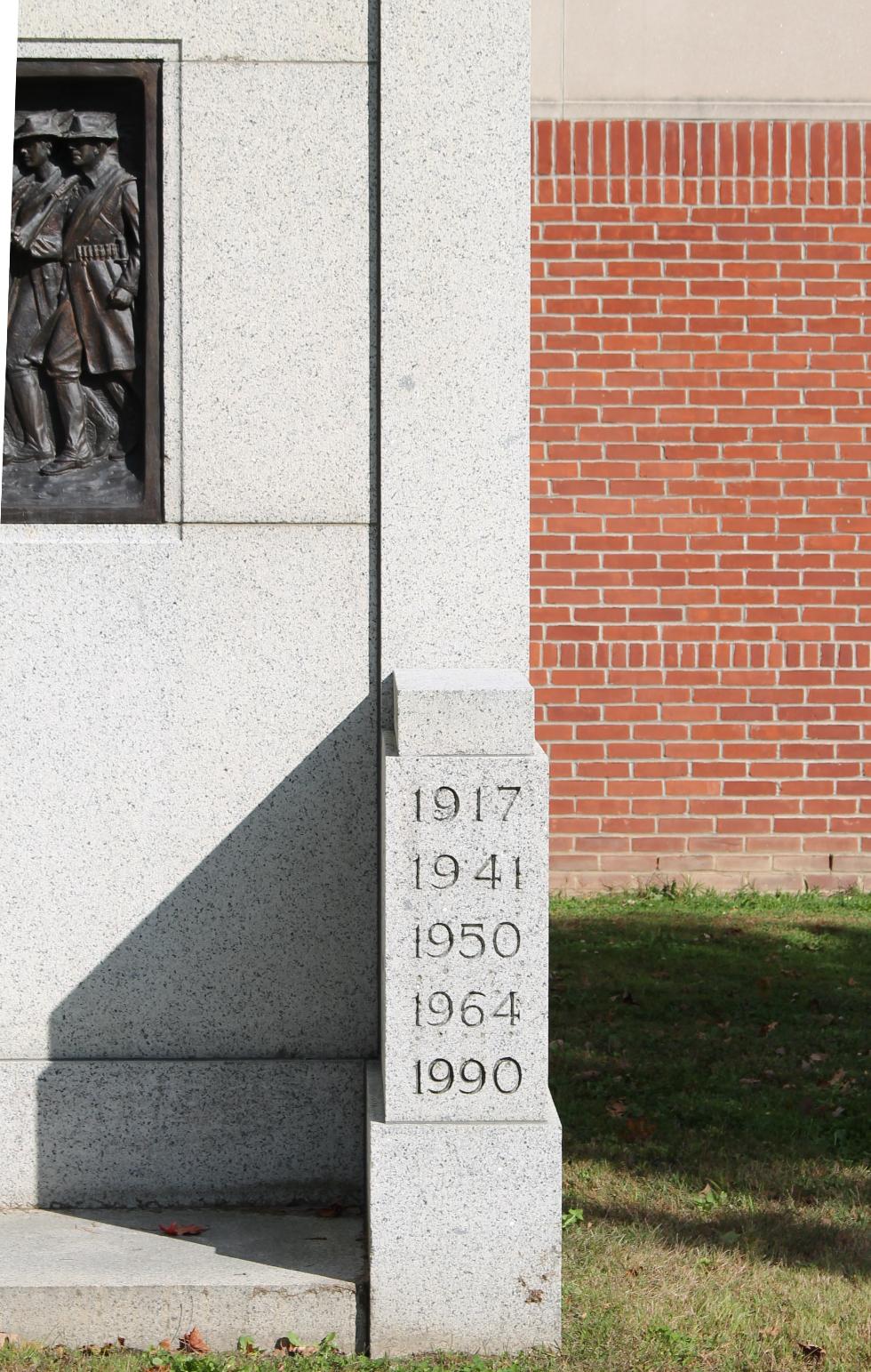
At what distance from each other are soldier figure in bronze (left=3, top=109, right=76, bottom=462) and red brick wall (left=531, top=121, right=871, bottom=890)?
165 inches

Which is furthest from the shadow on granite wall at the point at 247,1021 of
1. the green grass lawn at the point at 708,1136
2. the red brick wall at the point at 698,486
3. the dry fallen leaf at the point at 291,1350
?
the red brick wall at the point at 698,486

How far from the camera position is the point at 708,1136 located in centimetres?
513

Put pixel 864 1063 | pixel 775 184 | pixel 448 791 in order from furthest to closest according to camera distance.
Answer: pixel 775 184 < pixel 864 1063 < pixel 448 791

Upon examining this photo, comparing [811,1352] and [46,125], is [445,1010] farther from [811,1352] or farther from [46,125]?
[46,125]

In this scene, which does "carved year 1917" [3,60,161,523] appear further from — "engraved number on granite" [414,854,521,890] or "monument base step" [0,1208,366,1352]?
"monument base step" [0,1208,366,1352]

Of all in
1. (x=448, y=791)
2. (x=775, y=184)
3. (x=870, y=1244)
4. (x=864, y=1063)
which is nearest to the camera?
(x=448, y=791)

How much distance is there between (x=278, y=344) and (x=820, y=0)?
18.1 feet

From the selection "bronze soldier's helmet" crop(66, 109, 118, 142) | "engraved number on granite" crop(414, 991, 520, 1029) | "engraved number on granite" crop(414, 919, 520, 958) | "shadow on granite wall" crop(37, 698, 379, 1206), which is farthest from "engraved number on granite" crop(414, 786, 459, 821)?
"bronze soldier's helmet" crop(66, 109, 118, 142)

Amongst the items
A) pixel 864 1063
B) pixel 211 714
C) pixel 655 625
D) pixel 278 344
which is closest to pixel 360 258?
pixel 278 344

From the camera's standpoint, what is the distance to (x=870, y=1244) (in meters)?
4.25

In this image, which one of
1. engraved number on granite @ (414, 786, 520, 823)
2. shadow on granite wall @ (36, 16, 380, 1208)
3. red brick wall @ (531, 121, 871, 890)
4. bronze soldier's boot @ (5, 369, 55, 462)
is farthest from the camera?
red brick wall @ (531, 121, 871, 890)

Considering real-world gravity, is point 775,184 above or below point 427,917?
above

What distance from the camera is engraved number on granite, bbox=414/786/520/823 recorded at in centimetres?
355

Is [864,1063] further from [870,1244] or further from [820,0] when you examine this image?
[820,0]
